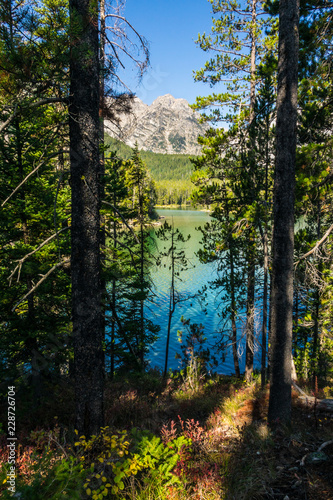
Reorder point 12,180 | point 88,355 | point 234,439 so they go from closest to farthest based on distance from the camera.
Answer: point 88,355
point 234,439
point 12,180

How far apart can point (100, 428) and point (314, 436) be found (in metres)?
3.52

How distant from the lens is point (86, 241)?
3.76 meters

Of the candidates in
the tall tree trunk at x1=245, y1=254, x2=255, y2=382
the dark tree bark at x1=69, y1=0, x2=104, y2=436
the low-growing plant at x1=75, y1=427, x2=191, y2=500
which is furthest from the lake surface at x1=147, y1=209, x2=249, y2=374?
the low-growing plant at x1=75, y1=427, x2=191, y2=500

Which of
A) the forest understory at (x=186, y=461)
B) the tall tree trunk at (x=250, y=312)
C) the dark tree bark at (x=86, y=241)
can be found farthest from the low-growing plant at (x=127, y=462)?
the tall tree trunk at (x=250, y=312)

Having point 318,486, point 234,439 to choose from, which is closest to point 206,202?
point 234,439

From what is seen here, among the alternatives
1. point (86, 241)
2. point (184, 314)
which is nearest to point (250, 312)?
point (86, 241)

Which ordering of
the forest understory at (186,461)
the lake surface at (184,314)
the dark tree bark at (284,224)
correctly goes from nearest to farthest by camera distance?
1. the forest understory at (186,461)
2. the dark tree bark at (284,224)
3. the lake surface at (184,314)

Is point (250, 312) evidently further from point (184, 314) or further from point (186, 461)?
point (184, 314)

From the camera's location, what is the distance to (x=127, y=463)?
3117 millimetres

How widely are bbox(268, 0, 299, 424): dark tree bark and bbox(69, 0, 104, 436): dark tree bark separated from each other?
3278 millimetres

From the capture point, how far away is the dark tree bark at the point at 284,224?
495 cm

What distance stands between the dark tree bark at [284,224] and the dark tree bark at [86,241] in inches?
A: 129

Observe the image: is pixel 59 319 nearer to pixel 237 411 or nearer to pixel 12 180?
pixel 12 180

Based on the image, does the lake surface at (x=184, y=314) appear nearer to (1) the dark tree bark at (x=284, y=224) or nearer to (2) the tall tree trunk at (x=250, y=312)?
(2) the tall tree trunk at (x=250, y=312)
